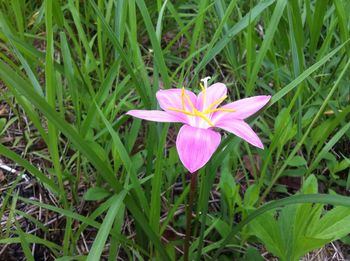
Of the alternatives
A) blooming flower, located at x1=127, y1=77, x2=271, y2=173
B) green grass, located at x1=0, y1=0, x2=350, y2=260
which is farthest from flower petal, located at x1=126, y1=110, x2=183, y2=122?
green grass, located at x1=0, y1=0, x2=350, y2=260

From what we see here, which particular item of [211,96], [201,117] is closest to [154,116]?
[201,117]

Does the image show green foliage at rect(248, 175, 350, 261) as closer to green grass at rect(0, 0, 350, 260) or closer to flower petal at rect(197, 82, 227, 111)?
green grass at rect(0, 0, 350, 260)

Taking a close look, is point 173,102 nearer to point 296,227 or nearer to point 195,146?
point 195,146

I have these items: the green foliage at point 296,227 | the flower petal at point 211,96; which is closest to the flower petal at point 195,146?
the flower petal at point 211,96

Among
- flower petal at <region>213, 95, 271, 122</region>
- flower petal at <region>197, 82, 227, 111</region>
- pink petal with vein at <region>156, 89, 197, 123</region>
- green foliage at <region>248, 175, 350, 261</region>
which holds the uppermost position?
pink petal with vein at <region>156, 89, 197, 123</region>

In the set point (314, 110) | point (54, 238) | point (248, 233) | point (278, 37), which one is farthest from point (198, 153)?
point (278, 37)

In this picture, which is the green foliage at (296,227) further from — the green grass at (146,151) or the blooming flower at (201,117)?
the blooming flower at (201,117)
